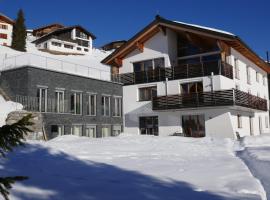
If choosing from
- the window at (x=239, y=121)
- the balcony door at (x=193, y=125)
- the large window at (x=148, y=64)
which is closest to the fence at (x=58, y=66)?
the large window at (x=148, y=64)

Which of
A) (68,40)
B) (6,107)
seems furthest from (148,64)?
(68,40)

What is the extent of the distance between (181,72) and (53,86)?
998cm

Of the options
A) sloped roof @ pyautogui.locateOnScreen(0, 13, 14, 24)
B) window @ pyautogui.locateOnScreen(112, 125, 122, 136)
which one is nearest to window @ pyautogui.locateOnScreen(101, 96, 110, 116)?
window @ pyautogui.locateOnScreen(112, 125, 122, 136)

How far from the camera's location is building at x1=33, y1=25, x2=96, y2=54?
76438mm

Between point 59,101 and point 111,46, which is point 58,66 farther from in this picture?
point 111,46

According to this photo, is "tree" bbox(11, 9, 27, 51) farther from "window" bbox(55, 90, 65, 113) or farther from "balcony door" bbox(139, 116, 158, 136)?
"balcony door" bbox(139, 116, 158, 136)

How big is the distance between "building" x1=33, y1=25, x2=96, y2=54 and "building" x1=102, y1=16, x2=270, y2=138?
46763 millimetres

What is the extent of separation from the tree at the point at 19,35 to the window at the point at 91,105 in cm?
3919

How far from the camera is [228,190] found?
6977 millimetres

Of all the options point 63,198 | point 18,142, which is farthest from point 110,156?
point 18,142

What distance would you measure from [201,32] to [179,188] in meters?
21.5

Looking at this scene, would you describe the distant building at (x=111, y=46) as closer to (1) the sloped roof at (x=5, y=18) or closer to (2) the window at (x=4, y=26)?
(1) the sloped roof at (x=5, y=18)

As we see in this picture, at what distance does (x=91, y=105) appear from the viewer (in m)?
28.7

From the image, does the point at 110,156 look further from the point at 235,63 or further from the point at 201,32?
the point at 235,63
